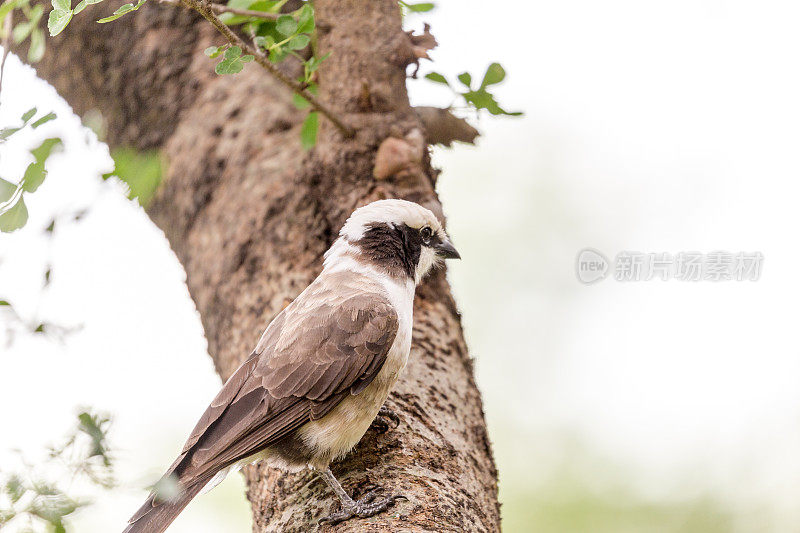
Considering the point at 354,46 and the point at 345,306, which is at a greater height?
the point at 354,46

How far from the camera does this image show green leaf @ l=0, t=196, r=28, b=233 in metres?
2.29

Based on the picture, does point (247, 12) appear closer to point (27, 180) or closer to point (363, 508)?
point (27, 180)

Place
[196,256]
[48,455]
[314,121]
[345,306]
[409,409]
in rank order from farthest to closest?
[196,256]
[314,121]
[345,306]
[409,409]
[48,455]

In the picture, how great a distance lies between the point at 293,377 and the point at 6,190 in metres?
1.38

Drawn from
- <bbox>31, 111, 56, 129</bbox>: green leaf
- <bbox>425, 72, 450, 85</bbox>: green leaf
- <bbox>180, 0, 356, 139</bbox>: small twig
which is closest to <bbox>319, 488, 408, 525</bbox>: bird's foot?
<bbox>31, 111, 56, 129</bbox>: green leaf

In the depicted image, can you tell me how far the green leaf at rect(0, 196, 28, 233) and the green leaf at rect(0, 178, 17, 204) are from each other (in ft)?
0.16

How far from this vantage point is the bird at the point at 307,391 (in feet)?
9.97

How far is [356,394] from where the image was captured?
10.5ft

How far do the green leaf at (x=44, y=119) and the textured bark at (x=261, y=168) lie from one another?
5.08 feet

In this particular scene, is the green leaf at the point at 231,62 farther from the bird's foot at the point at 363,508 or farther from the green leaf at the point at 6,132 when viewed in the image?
the bird's foot at the point at 363,508

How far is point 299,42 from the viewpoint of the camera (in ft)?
10.6

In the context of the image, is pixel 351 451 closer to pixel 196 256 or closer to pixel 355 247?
pixel 355 247

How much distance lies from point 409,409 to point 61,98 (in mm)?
2664

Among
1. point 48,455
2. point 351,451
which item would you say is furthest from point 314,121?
point 48,455
